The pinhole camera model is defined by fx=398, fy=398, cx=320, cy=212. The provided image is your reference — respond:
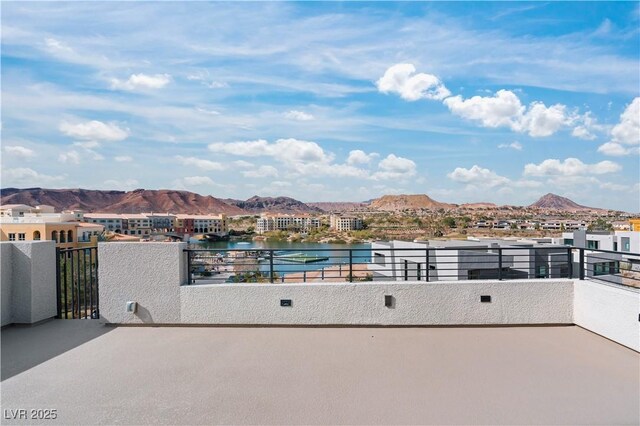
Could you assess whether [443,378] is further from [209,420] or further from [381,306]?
[209,420]

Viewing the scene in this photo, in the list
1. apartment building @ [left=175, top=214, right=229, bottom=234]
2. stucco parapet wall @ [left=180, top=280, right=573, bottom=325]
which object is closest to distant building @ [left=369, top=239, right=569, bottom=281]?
stucco parapet wall @ [left=180, top=280, right=573, bottom=325]

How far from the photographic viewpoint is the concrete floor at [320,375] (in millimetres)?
3080

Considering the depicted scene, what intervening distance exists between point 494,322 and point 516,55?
555 inches

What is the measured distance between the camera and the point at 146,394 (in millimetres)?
3371

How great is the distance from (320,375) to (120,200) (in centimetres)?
16080

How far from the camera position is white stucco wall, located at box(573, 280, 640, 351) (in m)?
4.57

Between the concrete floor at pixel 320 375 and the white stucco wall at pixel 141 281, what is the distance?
232mm

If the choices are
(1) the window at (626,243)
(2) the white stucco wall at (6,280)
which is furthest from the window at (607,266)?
(1) the window at (626,243)

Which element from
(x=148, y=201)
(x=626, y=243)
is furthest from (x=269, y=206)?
(x=626, y=243)

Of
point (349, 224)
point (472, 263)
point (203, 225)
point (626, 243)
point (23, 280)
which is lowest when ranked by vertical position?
point (626, 243)

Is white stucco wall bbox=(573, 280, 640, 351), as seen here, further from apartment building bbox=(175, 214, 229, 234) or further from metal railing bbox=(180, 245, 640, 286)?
apartment building bbox=(175, 214, 229, 234)

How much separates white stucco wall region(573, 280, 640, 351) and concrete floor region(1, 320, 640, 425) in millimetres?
154

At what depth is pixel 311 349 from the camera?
4.51 metres

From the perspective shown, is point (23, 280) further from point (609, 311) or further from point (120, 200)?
point (120, 200)
